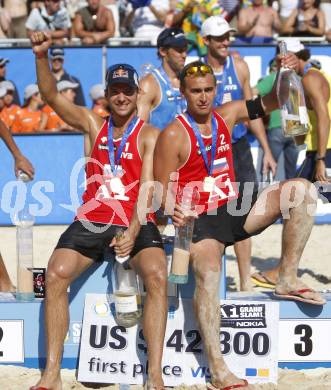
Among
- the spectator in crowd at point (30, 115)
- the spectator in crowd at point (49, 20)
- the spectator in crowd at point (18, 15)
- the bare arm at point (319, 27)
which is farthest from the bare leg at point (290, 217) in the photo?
the spectator in crowd at point (18, 15)

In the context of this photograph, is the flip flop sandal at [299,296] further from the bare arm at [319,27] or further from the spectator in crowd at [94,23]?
the bare arm at [319,27]

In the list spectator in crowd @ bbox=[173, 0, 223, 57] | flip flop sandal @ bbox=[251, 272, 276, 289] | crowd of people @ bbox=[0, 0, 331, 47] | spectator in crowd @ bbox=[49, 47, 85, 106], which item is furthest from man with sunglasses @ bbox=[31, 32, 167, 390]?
crowd of people @ bbox=[0, 0, 331, 47]

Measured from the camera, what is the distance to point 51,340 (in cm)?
541

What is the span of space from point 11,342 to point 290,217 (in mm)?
1927

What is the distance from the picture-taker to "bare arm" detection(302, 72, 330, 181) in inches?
286

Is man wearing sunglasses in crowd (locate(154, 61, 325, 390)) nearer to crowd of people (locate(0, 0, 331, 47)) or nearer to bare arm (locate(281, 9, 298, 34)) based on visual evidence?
crowd of people (locate(0, 0, 331, 47))

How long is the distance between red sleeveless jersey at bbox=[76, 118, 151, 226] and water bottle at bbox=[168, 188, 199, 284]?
0.32 m

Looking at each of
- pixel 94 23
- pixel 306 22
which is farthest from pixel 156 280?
pixel 306 22

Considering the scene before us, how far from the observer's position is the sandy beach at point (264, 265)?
5.56m

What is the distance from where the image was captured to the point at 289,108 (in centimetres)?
612

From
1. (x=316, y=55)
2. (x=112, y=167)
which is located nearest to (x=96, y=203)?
(x=112, y=167)

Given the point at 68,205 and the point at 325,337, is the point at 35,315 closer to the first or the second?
the point at 325,337

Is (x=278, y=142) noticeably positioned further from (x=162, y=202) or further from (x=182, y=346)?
(x=182, y=346)

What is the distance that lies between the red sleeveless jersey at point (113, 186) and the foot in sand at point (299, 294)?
1.09 m
